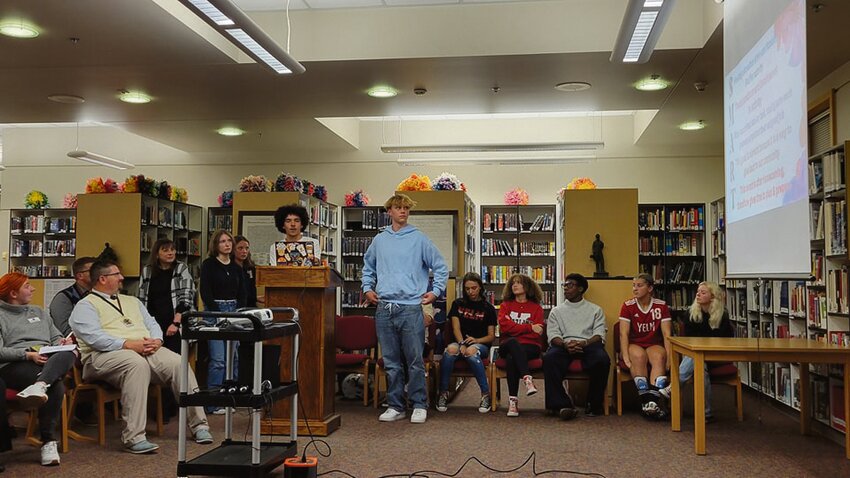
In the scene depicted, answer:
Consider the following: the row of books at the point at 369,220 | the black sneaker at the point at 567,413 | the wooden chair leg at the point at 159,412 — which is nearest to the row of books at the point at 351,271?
the row of books at the point at 369,220

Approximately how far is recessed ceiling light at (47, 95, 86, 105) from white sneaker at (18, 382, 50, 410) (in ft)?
14.8

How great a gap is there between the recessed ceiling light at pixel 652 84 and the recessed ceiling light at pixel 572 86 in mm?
501

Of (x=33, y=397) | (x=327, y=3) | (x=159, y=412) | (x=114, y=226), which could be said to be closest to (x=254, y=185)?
(x=114, y=226)

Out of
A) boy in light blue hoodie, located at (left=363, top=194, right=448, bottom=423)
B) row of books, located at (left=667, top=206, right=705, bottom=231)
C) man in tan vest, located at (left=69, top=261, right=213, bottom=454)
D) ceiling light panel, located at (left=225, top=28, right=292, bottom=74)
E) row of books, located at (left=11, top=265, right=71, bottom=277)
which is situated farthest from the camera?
row of books, located at (left=11, top=265, right=71, bottom=277)

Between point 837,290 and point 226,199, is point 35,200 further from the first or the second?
point 837,290

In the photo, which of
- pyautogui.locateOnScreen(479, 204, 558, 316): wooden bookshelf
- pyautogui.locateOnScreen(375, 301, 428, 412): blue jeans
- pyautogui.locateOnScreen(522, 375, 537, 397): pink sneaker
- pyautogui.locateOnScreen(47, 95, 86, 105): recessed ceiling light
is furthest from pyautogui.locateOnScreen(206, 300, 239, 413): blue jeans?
pyautogui.locateOnScreen(479, 204, 558, 316): wooden bookshelf

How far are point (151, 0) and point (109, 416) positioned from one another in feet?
10.5

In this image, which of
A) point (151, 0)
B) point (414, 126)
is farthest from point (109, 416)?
point (414, 126)

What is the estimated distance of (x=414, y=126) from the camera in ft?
38.3

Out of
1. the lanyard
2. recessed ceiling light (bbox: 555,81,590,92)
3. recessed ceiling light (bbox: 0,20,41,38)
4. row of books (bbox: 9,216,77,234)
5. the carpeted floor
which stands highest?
recessed ceiling light (bbox: 555,81,590,92)

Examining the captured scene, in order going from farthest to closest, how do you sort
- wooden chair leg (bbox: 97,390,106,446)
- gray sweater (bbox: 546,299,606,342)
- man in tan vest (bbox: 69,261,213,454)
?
gray sweater (bbox: 546,299,606,342), wooden chair leg (bbox: 97,390,106,446), man in tan vest (bbox: 69,261,213,454)

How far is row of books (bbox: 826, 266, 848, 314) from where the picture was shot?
5.49m

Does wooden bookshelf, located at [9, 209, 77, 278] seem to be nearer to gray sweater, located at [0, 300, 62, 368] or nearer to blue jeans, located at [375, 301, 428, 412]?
gray sweater, located at [0, 300, 62, 368]

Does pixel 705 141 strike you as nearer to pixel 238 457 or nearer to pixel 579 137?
pixel 579 137
